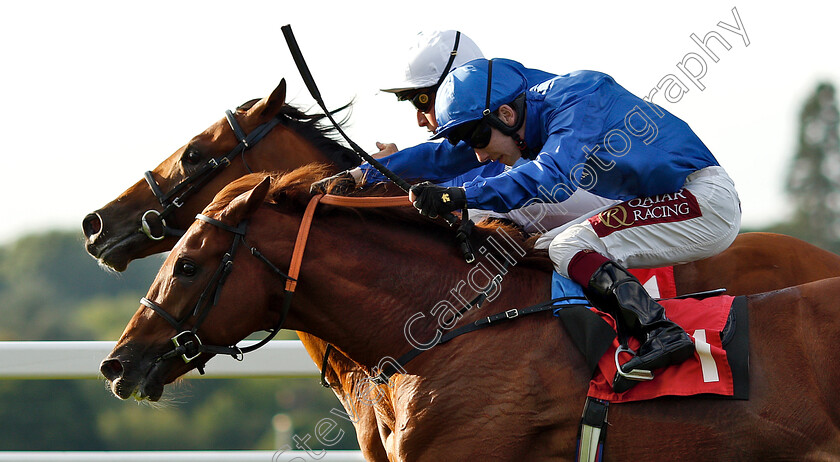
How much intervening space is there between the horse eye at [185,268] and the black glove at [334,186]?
52cm

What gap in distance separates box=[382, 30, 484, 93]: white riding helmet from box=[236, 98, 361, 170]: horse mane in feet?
1.60

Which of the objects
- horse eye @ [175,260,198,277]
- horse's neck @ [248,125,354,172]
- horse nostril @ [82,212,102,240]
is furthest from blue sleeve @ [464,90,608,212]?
horse nostril @ [82,212,102,240]

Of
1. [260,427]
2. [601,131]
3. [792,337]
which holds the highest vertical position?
[601,131]

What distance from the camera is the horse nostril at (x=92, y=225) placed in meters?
4.62

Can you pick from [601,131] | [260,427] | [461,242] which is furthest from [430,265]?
[260,427]

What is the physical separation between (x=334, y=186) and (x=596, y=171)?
97 cm

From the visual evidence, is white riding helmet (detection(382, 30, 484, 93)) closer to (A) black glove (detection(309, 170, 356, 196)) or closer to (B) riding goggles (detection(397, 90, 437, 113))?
(B) riding goggles (detection(397, 90, 437, 113))

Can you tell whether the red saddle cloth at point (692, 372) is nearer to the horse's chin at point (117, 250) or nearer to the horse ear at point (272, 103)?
the horse ear at point (272, 103)

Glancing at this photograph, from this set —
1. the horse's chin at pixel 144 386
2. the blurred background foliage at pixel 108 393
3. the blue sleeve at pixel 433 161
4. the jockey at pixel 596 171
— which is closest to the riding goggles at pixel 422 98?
the blue sleeve at pixel 433 161

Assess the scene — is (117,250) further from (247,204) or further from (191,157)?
(247,204)

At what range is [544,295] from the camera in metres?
3.14

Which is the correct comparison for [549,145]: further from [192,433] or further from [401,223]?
[192,433]

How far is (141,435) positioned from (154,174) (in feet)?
138

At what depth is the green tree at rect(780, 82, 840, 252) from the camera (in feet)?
163
